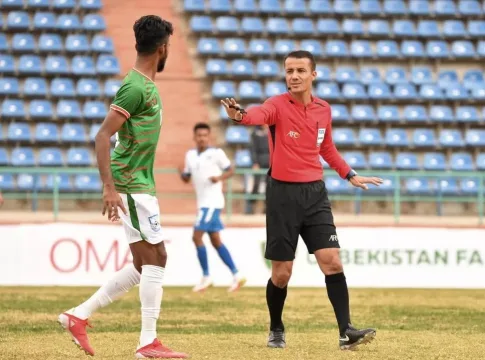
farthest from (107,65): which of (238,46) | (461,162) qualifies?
(461,162)

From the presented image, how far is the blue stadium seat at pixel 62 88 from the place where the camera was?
2188 centimetres

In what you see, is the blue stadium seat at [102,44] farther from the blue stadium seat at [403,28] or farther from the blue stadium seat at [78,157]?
the blue stadium seat at [403,28]

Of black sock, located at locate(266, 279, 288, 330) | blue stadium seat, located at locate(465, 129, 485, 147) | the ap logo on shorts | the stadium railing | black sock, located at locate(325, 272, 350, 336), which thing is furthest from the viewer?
blue stadium seat, located at locate(465, 129, 485, 147)

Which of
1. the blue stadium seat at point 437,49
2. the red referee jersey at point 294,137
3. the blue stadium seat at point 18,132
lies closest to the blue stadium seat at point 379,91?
the blue stadium seat at point 437,49

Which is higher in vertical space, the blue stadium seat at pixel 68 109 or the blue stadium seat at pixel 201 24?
the blue stadium seat at pixel 201 24

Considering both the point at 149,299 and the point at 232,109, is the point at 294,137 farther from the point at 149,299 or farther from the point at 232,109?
the point at 149,299

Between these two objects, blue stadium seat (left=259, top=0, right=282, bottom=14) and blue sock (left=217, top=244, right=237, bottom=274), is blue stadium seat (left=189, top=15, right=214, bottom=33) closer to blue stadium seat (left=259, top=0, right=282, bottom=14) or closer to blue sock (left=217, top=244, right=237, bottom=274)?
blue stadium seat (left=259, top=0, right=282, bottom=14)

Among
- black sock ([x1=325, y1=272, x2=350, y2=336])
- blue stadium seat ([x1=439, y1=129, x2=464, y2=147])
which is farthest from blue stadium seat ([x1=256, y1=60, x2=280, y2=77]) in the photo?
black sock ([x1=325, y1=272, x2=350, y2=336])

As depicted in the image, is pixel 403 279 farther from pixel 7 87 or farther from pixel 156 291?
pixel 7 87

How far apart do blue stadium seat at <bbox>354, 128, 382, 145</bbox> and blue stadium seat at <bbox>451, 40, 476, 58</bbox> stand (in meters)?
3.29

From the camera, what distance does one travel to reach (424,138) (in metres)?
22.0

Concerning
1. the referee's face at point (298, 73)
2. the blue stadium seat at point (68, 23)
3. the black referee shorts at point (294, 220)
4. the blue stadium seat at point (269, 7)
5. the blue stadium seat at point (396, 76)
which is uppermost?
the blue stadium seat at point (269, 7)

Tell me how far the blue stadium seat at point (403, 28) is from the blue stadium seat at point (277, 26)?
247 centimetres

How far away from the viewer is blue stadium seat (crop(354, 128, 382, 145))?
2177 cm
